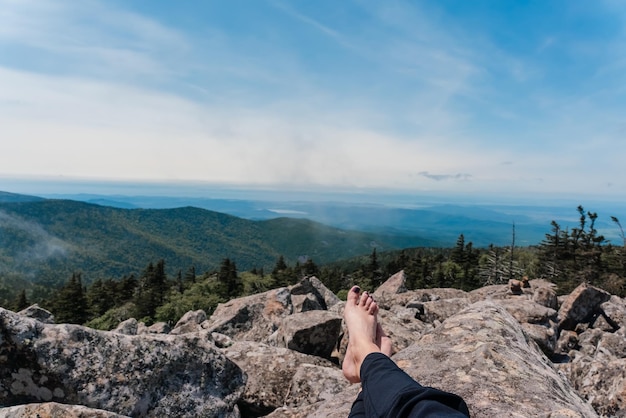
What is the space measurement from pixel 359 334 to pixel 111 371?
3.69m

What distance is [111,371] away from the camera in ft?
16.5

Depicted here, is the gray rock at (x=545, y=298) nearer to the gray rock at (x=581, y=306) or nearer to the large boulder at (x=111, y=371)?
the gray rock at (x=581, y=306)

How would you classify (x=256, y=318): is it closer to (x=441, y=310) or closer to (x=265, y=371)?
(x=441, y=310)

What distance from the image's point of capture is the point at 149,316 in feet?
160

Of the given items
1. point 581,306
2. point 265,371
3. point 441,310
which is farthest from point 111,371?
point 581,306

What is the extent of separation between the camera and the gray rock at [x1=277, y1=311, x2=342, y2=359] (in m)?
9.39

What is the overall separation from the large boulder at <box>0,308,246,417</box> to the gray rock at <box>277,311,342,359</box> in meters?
3.42

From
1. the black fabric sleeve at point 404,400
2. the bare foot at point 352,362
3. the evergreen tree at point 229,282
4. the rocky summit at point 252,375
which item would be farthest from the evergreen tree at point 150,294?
the black fabric sleeve at point 404,400

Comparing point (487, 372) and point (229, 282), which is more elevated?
point (487, 372)

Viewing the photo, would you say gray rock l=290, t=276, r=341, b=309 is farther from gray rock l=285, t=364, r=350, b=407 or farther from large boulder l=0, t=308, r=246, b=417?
large boulder l=0, t=308, r=246, b=417

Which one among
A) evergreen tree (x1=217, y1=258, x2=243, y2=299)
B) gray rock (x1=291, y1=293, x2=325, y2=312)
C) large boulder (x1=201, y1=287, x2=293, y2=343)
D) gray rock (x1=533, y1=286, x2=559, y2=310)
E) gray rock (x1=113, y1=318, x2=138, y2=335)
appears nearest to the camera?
gray rock (x1=113, y1=318, x2=138, y2=335)

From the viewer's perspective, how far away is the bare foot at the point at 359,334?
459cm

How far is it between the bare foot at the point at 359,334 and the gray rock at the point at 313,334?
11.5 ft

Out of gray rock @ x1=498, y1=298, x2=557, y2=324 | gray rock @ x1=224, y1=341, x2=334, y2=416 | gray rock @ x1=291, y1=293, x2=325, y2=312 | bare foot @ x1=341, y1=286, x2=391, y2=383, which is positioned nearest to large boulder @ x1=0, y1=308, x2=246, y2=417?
gray rock @ x1=224, y1=341, x2=334, y2=416
